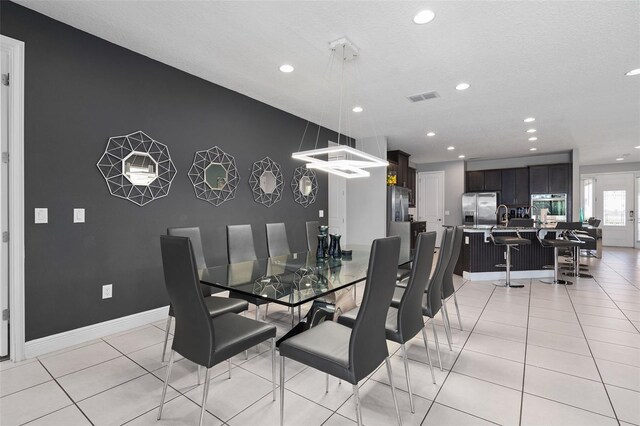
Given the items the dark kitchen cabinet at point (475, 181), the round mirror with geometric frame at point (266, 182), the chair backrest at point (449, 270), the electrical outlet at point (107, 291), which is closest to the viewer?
the chair backrest at point (449, 270)

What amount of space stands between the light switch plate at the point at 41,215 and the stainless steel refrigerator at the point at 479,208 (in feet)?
27.9

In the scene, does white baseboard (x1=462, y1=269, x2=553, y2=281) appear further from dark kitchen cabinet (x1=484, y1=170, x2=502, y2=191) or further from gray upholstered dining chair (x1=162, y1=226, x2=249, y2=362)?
gray upholstered dining chair (x1=162, y1=226, x2=249, y2=362)

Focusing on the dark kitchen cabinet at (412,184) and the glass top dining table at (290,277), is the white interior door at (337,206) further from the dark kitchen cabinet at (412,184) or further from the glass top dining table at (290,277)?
the glass top dining table at (290,277)

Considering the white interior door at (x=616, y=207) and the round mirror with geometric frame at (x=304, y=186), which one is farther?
the white interior door at (x=616, y=207)

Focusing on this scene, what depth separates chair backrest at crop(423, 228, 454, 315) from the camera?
2.29 m

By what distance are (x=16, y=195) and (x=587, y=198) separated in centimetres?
1291

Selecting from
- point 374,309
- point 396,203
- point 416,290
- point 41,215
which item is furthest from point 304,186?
point 374,309

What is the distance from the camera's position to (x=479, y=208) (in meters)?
8.41

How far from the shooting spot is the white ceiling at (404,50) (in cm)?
238

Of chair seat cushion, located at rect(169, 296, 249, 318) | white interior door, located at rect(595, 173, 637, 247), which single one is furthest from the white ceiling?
white interior door, located at rect(595, 173, 637, 247)

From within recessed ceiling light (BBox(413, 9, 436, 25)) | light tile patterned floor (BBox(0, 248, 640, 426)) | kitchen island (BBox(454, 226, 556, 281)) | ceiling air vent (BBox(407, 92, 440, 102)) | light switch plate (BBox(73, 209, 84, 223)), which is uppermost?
ceiling air vent (BBox(407, 92, 440, 102))

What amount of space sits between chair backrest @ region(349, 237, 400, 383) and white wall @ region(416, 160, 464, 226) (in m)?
8.11

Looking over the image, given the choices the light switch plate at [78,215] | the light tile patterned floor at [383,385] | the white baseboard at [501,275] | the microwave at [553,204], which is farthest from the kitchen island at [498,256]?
the light switch plate at [78,215]

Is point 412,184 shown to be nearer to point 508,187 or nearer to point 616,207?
point 508,187
